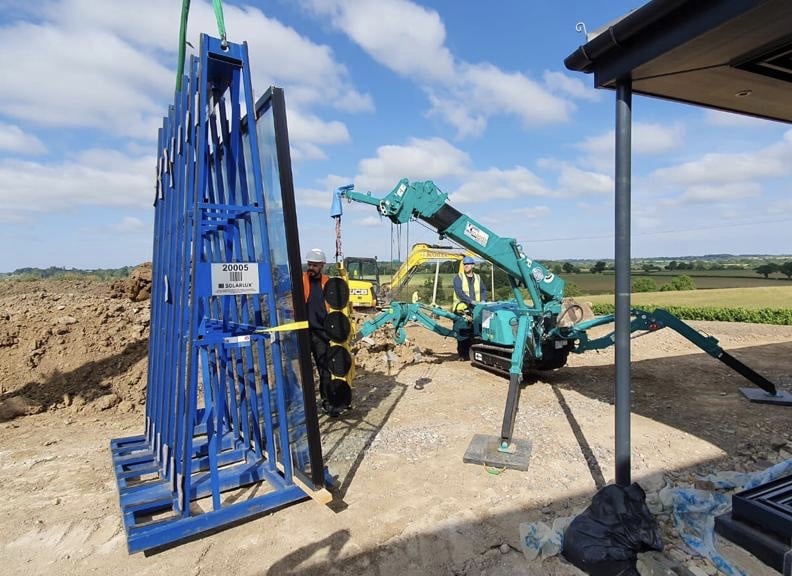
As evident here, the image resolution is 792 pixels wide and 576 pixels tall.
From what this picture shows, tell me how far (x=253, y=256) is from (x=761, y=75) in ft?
13.5

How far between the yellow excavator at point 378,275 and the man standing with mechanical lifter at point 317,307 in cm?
940

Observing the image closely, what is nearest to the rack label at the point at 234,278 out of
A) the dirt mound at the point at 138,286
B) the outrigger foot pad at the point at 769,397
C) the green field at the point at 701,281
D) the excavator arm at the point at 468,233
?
the excavator arm at the point at 468,233

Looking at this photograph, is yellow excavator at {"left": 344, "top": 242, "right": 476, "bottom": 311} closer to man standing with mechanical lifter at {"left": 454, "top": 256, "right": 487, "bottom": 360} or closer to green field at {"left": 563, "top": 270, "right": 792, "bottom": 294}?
man standing with mechanical lifter at {"left": 454, "top": 256, "right": 487, "bottom": 360}

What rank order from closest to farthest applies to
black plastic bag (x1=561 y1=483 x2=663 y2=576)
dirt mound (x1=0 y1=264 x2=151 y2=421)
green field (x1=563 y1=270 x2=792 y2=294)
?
black plastic bag (x1=561 y1=483 x2=663 y2=576)
dirt mound (x1=0 y1=264 x2=151 y2=421)
green field (x1=563 y1=270 x2=792 y2=294)

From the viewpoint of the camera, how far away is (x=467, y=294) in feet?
31.9

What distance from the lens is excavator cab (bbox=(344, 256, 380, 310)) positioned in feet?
62.8

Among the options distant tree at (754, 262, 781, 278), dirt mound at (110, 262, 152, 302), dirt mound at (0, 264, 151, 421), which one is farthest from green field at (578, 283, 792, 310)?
dirt mound at (0, 264, 151, 421)

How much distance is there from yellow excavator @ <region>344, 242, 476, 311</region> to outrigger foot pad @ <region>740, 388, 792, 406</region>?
28.4 feet

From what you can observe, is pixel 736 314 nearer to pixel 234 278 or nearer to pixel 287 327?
pixel 287 327

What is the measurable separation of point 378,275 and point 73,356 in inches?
550

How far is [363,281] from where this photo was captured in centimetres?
1961

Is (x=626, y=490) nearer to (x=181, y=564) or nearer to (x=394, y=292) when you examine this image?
(x=181, y=564)

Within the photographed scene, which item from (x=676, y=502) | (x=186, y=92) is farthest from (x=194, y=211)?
(x=676, y=502)

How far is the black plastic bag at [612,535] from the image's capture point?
9.43 ft
